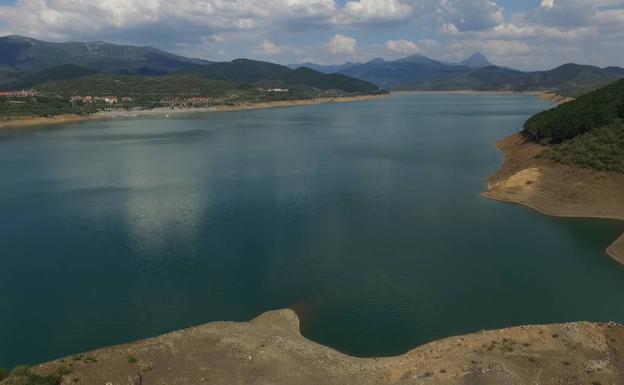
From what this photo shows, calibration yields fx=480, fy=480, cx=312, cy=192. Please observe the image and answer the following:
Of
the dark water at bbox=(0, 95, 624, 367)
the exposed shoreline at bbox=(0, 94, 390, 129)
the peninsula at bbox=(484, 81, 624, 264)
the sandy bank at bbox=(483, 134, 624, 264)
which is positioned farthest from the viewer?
the exposed shoreline at bbox=(0, 94, 390, 129)

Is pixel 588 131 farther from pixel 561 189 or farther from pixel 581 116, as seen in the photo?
pixel 561 189

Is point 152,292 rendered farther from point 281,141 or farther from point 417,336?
point 281,141

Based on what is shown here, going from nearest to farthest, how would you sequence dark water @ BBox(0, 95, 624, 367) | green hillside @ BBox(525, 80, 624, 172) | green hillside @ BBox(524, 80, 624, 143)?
dark water @ BBox(0, 95, 624, 367) < green hillside @ BBox(525, 80, 624, 172) < green hillside @ BBox(524, 80, 624, 143)

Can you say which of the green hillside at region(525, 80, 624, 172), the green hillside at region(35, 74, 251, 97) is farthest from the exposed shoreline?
the green hillside at region(525, 80, 624, 172)

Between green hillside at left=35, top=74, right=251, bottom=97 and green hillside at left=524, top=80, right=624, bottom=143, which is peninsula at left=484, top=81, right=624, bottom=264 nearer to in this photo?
green hillside at left=524, top=80, right=624, bottom=143

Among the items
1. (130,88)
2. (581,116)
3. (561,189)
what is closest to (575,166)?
(561,189)

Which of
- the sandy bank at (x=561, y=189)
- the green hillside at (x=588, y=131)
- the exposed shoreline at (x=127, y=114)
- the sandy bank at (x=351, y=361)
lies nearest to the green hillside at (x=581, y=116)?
the green hillside at (x=588, y=131)

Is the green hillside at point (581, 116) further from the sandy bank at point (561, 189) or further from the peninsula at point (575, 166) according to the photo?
the sandy bank at point (561, 189)
